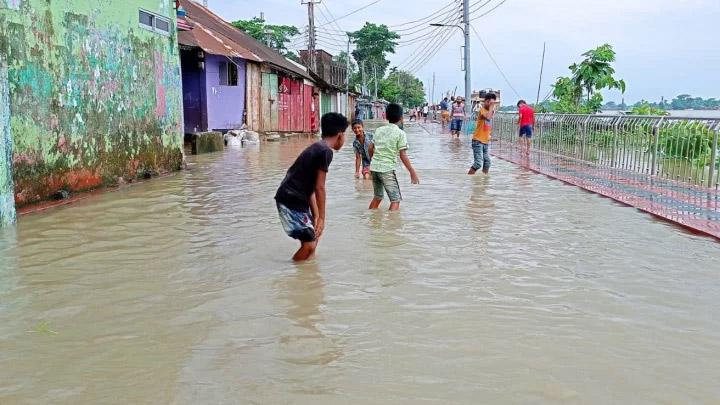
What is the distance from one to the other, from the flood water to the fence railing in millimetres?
2958

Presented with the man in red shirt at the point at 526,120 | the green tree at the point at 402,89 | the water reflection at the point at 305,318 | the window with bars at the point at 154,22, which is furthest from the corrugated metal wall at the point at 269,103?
the green tree at the point at 402,89

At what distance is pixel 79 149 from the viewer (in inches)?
369

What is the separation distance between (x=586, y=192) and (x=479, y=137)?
98.3 inches

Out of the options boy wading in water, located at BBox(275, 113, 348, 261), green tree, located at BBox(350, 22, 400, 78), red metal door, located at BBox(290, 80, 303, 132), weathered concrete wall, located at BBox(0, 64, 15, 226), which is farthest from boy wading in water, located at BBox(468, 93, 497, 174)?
green tree, located at BBox(350, 22, 400, 78)

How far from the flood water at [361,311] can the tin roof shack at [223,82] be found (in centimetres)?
1316

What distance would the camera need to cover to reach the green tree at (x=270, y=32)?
174ft

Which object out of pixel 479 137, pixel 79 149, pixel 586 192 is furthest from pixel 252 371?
pixel 479 137

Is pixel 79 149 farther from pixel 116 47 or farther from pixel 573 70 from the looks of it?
pixel 573 70

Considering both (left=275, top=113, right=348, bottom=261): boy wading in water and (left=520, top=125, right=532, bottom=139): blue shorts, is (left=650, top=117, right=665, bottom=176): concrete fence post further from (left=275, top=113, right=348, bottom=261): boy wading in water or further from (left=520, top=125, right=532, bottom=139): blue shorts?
(left=275, top=113, right=348, bottom=261): boy wading in water

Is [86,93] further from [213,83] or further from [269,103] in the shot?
[269,103]

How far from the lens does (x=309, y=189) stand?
5465 millimetres

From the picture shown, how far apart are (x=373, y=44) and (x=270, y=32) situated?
21.9 metres

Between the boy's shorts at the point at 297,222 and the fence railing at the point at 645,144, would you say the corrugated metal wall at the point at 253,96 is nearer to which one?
the fence railing at the point at 645,144

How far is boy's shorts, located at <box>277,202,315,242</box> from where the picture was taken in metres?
5.48
